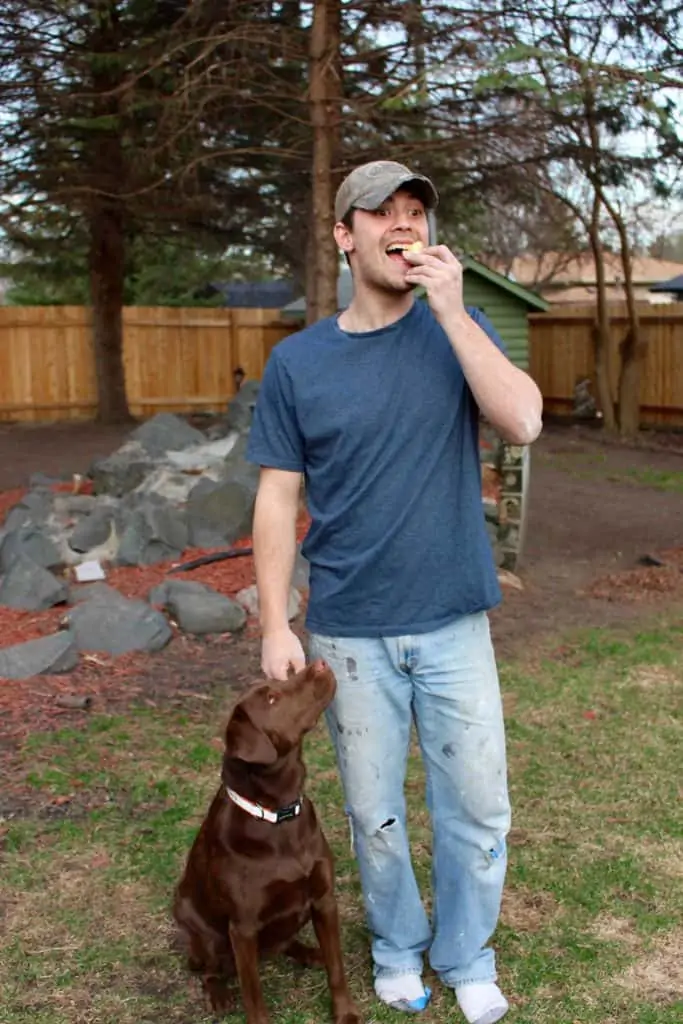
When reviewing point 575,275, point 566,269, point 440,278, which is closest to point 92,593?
point 440,278

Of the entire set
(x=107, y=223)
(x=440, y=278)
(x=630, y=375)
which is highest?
(x=107, y=223)

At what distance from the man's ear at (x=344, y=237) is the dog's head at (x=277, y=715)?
100 centimetres

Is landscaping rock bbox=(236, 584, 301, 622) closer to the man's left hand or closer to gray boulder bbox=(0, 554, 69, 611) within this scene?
gray boulder bbox=(0, 554, 69, 611)

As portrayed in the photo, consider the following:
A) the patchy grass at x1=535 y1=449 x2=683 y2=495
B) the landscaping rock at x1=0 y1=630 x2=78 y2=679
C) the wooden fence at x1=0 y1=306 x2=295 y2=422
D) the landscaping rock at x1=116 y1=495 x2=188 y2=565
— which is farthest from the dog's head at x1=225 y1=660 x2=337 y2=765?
the wooden fence at x1=0 y1=306 x2=295 y2=422

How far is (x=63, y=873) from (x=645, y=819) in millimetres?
2039

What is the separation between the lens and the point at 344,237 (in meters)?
2.72

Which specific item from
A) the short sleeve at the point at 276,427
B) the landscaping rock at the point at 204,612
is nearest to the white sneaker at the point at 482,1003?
the short sleeve at the point at 276,427

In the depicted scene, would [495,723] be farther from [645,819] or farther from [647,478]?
[647,478]

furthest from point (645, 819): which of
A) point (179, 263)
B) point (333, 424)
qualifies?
point (179, 263)

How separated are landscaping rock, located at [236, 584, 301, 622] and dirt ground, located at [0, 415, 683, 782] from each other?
16cm

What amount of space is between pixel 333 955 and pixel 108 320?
17003 millimetres

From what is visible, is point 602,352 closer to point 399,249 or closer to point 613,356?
point 613,356

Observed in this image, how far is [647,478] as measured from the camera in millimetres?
13312

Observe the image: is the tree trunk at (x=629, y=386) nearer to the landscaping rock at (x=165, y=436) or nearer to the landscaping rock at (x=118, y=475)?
the landscaping rock at (x=165, y=436)
